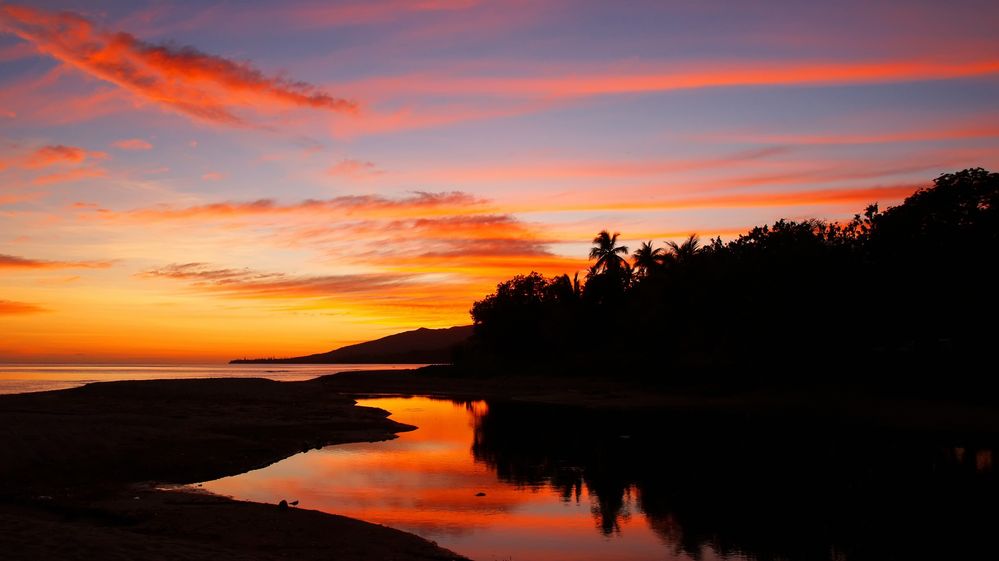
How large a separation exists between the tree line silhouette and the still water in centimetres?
1669

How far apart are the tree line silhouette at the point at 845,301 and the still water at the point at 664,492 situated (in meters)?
16.7

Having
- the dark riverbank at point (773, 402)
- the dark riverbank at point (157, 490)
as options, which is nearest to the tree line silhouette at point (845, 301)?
the dark riverbank at point (773, 402)

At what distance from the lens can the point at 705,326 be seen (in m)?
67.1

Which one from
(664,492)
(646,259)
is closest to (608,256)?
(646,259)

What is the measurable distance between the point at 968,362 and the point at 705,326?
70.5ft

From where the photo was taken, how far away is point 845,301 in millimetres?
57031

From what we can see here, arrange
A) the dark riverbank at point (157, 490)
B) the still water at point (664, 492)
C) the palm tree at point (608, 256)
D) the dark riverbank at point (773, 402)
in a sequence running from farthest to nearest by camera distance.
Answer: the palm tree at point (608, 256) < the dark riverbank at point (773, 402) < the still water at point (664, 492) < the dark riverbank at point (157, 490)

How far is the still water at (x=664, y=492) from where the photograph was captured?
712 inches

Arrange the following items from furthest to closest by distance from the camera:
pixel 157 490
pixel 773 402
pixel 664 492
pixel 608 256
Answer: pixel 608 256
pixel 773 402
pixel 664 492
pixel 157 490

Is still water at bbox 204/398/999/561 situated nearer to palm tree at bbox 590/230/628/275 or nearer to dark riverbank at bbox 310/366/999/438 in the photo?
dark riverbank at bbox 310/366/999/438

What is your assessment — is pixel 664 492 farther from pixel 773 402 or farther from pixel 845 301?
pixel 845 301

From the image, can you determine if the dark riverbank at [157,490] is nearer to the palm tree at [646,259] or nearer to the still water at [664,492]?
the still water at [664,492]

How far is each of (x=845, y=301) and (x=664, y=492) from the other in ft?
128

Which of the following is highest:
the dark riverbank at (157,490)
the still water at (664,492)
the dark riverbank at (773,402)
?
the dark riverbank at (157,490)
